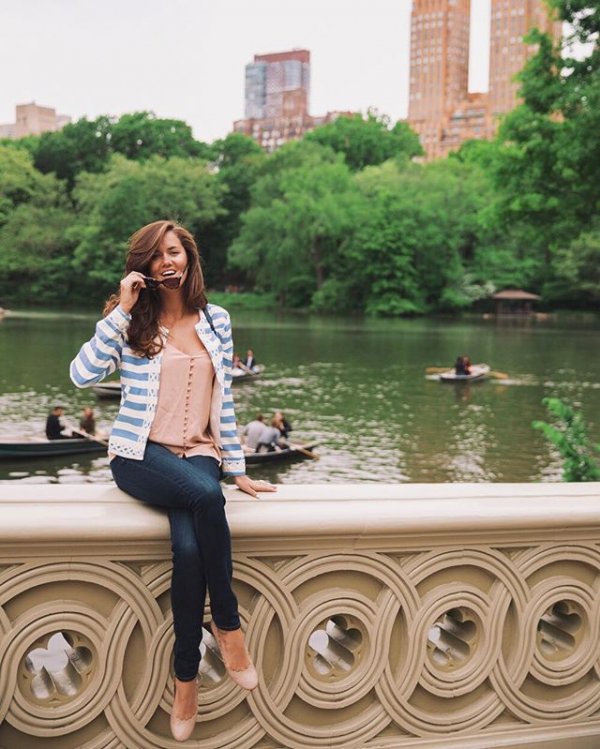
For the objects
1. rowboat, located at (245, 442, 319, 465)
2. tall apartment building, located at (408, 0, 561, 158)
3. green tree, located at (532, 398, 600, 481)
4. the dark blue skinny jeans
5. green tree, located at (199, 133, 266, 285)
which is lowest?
rowboat, located at (245, 442, 319, 465)

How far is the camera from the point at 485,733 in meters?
2.72

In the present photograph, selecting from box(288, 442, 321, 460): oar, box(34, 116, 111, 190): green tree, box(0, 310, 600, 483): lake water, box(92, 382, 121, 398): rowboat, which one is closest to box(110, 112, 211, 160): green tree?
box(34, 116, 111, 190): green tree

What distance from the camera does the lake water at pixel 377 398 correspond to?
715 inches

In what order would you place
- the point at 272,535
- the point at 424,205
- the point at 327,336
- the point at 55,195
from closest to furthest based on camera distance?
the point at 272,535
the point at 327,336
the point at 424,205
the point at 55,195

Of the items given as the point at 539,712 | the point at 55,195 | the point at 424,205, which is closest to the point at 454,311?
the point at 424,205

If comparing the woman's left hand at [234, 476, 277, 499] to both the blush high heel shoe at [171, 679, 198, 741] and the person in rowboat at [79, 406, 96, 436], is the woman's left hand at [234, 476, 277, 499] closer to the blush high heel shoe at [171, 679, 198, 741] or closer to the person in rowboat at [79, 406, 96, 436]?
the blush high heel shoe at [171, 679, 198, 741]

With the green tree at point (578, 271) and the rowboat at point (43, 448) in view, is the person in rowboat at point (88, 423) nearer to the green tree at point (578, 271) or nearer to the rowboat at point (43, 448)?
the rowboat at point (43, 448)

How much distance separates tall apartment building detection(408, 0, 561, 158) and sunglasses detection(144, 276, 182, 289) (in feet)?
523

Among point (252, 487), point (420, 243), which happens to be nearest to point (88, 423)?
point (252, 487)

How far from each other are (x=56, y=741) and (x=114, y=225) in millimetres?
75280

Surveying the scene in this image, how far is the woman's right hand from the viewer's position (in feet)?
8.82

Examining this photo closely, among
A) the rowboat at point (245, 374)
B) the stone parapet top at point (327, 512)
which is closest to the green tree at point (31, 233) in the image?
the rowboat at point (245, 374)

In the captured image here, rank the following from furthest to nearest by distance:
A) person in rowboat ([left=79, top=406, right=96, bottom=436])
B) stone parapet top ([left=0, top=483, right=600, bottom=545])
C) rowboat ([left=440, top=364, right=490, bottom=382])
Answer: rowboat ([left=440, top=364, right=490, bottom=382]) → person in rowboat ([left=79, top=406, right=96, bottom=436]) → stone parapet top ([left=0, top=483, right=600, bottom=545])

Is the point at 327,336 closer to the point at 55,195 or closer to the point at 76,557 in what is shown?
the point at 55,195
